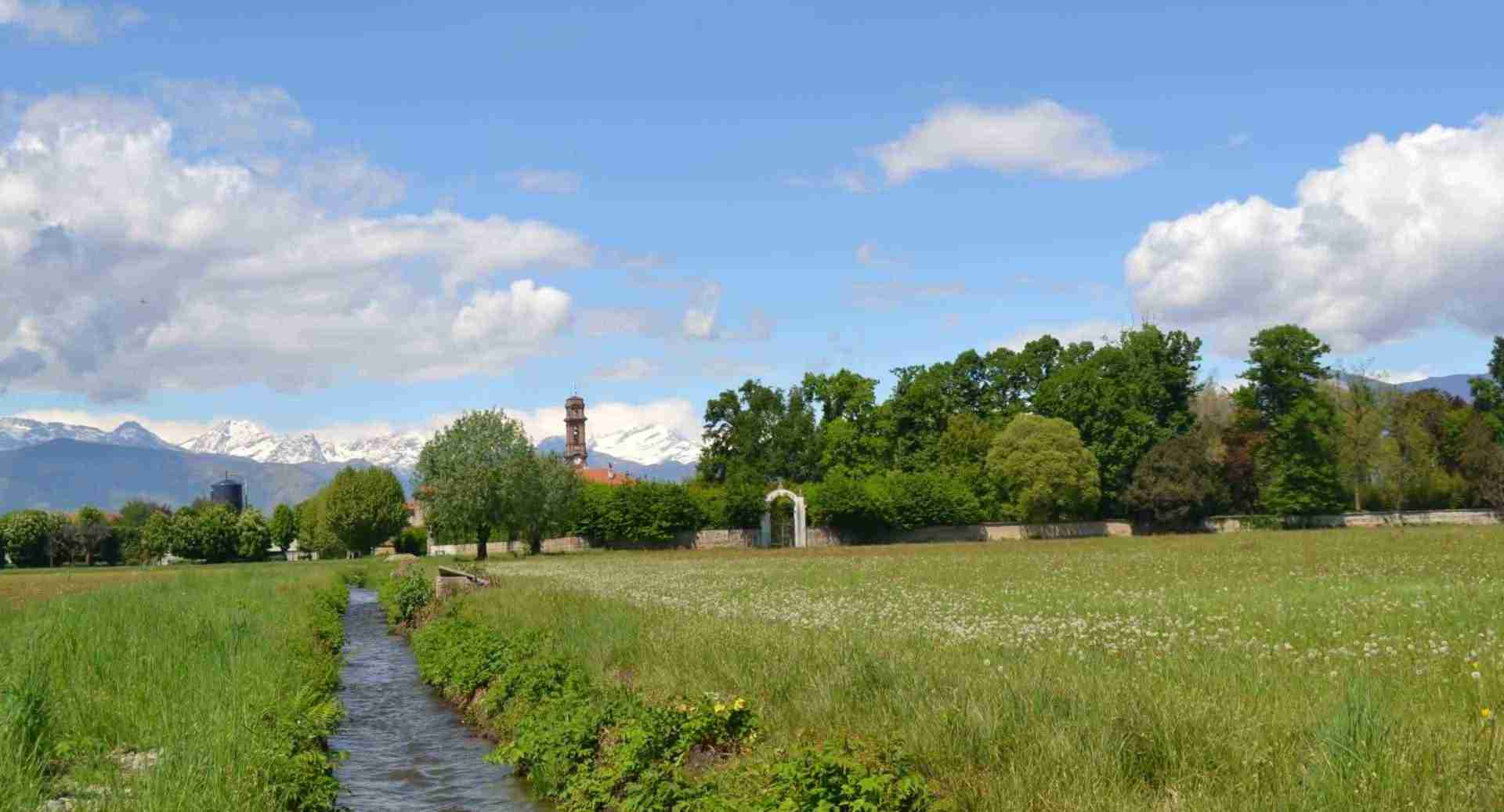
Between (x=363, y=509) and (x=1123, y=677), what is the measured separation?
435 feet

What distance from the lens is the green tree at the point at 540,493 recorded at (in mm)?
86625

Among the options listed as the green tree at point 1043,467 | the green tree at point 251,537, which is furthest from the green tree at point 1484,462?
the green tree at point 251,537

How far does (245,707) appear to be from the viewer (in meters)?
13.9

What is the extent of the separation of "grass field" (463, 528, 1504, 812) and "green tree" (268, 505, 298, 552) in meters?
173

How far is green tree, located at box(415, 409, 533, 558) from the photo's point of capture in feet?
275

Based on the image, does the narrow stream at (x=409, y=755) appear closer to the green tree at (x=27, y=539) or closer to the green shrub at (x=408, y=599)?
the green shrub at (x=408, y=599)

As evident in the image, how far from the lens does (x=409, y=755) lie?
17094 mm

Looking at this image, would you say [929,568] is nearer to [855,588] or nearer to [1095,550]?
[855,588]

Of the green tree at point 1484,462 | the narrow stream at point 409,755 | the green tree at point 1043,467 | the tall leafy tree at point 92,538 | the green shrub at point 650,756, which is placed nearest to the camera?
the green shrub at point 650,756

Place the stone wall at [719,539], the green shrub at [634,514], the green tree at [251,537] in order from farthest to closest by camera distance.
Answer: the green tree at [251,537] < the stone wall at [719,539] < the green shrub at [634,514]

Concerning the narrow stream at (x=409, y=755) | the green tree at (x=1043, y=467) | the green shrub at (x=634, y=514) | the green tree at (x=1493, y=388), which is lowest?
the narrow stream at (x=409, y=755)

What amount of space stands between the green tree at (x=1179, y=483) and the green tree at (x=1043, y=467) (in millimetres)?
4552

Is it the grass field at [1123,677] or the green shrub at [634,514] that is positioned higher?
the green shrub at [634,514]

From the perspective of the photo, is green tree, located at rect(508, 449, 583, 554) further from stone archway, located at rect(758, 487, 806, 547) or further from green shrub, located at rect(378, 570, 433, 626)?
green shrub, located at rect(378, 570, 433, 626)
